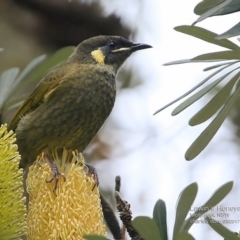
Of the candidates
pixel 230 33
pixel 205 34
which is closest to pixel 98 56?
pixel 205 34

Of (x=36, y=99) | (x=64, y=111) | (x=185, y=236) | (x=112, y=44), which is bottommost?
(x=185, y=236)

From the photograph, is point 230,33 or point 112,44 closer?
point 230,33

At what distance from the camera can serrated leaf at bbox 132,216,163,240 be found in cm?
133

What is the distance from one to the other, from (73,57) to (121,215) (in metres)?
2.41

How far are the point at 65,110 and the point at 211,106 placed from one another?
1.55 m

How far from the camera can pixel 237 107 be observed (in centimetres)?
402

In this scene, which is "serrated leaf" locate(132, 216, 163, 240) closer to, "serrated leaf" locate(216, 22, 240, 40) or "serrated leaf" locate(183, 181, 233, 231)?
"serrated leaf" locate(183, 181, 233, 231)

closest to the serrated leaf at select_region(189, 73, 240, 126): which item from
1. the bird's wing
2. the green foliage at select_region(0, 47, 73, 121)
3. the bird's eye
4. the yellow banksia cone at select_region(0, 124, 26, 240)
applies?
the yellow banksia cone at select_region(0, 124, 26, 240)

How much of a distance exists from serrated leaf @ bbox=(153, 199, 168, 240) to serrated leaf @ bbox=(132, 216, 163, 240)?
6 cm

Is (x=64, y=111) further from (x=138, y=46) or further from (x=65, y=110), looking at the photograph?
(x=138, y=46)

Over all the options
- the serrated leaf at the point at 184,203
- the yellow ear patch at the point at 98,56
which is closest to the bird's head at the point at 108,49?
the yellow ear patch at the point at 98,56

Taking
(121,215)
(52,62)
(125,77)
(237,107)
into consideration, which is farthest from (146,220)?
(125,77)

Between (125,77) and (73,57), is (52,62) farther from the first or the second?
(125,77)

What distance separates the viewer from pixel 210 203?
1496 millimetres
